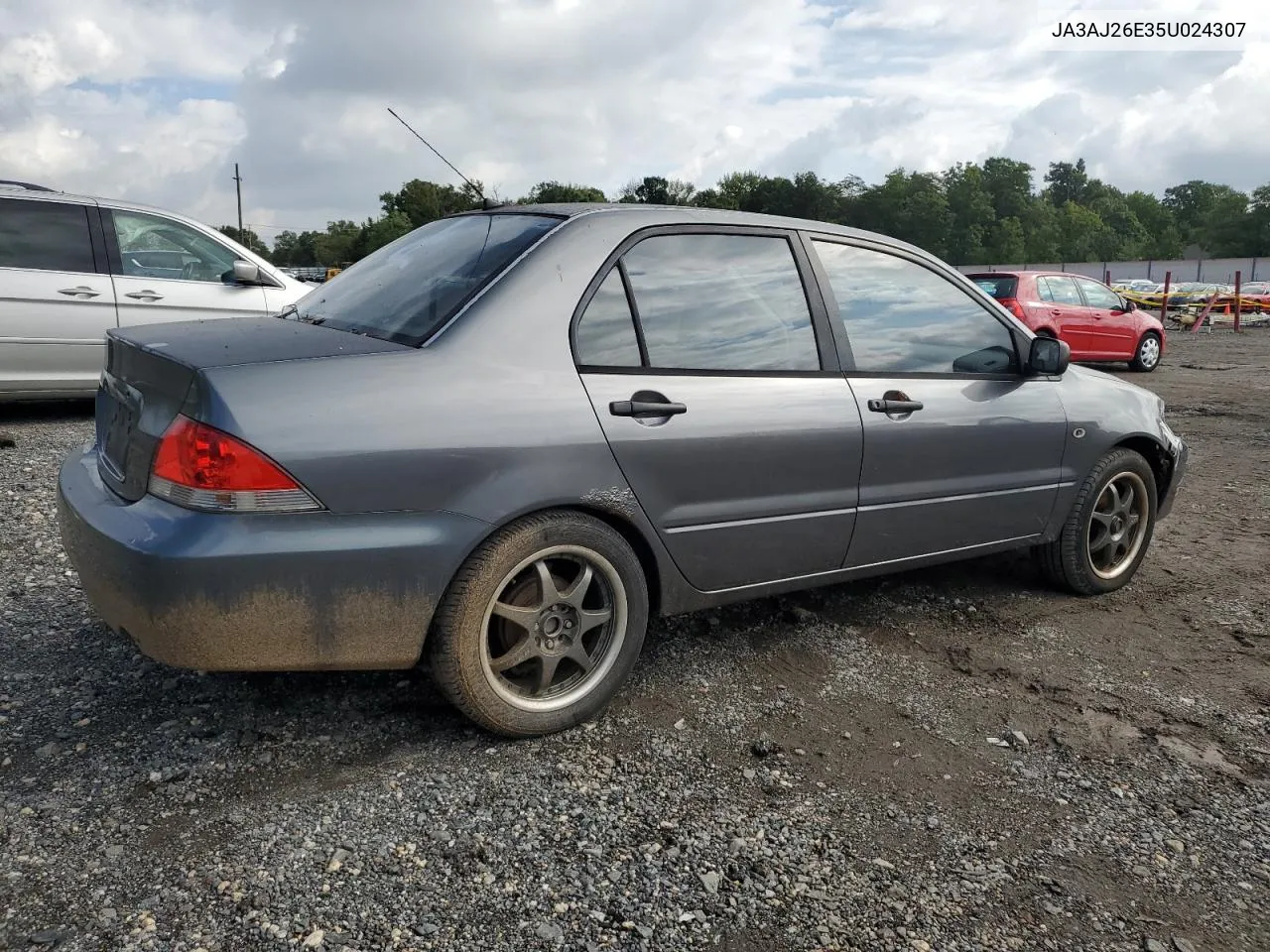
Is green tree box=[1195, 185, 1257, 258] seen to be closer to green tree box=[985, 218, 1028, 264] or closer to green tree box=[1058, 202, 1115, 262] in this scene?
green tree box=[1058, 202, 1115, 262]

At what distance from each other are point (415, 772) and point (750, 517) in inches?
50.7

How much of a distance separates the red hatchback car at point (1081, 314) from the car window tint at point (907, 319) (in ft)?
34.0

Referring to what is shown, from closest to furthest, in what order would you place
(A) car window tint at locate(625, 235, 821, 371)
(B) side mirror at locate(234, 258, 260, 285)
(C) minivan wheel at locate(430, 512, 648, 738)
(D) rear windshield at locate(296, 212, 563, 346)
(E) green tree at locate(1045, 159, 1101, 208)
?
(C) minivan wheel at locate(430, 512, 648, 738), (D) rear windshield at locate(296, 212, 563, 346), (A) car window tint at locate(625, 235, 821, 371), (B) side mirror at locate(234, 258, 260, 285), (E) green tree at locate(1045, 159, 1101, 208)

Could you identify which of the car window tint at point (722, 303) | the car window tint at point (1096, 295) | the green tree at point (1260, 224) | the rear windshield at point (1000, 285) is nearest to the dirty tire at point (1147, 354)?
the car window tint at point (1096, 295)

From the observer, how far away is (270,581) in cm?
241

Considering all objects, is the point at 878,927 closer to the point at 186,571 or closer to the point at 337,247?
the point at 186,571

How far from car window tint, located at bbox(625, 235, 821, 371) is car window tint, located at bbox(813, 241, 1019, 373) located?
0.72 ft

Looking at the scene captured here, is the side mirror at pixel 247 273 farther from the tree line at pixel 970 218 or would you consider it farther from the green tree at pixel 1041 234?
the green tree at pixel 1041 234

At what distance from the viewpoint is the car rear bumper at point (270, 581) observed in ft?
7.77

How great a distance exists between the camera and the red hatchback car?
1388 cm

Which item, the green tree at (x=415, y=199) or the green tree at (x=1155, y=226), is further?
the green tree at (x=1155, y=226)

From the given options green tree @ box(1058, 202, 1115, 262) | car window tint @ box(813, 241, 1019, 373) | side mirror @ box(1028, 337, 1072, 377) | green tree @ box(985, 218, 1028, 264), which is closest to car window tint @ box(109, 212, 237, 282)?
car window tint @ box(813, 241, 1019, 373)

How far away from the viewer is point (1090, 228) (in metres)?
96.0

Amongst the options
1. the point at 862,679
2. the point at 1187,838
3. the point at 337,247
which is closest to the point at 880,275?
the point at 862,679
